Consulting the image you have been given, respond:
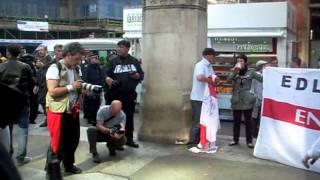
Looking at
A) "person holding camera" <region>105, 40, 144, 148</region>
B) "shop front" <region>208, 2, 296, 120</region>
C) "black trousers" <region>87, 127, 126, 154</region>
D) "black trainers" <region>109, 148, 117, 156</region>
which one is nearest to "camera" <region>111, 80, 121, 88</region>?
"person holding camera" <region>105, 40, 144, 148</region>

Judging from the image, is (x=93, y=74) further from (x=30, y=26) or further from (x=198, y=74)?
(x=30, y=26)

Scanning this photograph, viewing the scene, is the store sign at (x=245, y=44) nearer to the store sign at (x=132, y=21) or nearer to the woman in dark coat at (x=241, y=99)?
the store sign at (x=132, y=21)

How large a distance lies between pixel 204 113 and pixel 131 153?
1.27 meters

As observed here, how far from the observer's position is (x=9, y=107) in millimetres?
2283

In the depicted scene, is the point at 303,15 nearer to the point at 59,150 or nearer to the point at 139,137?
the point at 139,137

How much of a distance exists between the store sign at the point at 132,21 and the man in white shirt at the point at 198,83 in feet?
22.8

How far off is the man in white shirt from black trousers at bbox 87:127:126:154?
1.21m

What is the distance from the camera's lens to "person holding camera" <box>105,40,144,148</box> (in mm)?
8422

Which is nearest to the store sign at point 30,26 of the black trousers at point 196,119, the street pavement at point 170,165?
the street pavement at point 170,165

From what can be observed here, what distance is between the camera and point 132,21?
1575 centimetres

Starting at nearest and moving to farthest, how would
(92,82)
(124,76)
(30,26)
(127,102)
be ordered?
(124,76) → (127,102) → (92,82) → (30,26)

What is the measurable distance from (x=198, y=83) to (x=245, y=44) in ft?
15.0

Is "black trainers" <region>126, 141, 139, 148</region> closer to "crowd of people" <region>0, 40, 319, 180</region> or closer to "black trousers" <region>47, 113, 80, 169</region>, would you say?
"crowd of people" <region>0, 40, 319, 180</region>

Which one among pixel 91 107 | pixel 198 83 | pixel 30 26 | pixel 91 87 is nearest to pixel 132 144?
pixel 198 83
